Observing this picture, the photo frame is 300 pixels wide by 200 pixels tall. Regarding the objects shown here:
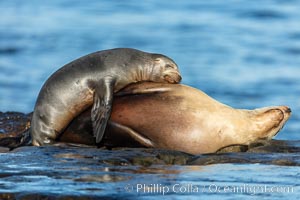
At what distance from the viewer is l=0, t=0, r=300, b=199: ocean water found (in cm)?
1285

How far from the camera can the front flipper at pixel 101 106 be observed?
673cm

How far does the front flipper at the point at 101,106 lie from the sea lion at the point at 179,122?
0.35ft

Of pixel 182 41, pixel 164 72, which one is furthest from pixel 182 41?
pixel 164 72

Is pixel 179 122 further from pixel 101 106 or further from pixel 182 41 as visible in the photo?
pixel 182 41

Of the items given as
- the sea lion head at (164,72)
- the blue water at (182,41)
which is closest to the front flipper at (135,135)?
the sea lion head at (164,72)

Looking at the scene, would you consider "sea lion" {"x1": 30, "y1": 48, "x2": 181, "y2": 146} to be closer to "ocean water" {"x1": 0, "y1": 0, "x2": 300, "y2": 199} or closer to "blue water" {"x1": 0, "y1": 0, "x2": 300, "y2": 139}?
"ocean water" {"x1": 0, "y1": 0, "x2": 300, "y2": 199}

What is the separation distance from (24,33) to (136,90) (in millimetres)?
10848

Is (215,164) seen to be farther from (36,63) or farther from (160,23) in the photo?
(160,23)

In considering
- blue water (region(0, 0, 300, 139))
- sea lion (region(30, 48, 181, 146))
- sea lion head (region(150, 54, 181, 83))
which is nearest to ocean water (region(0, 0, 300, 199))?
blue water (region(0, 0, 300, 139))

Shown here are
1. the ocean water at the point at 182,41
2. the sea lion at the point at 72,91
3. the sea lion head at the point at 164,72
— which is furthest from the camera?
the ocean water at the point at 182,41

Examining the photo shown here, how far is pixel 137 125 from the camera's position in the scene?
685cm

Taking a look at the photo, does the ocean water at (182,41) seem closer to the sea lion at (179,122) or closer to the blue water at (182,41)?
the blue water at (182,41)

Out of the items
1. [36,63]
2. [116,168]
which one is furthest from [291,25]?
[116,168]

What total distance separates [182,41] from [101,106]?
9.70 m
